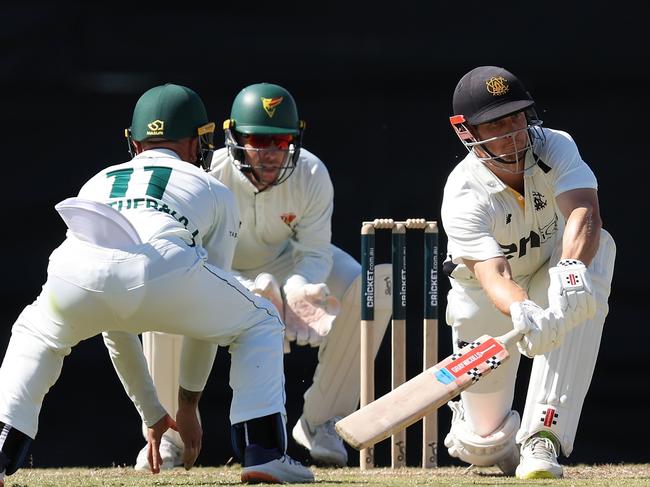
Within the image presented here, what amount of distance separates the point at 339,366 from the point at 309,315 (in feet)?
1.14

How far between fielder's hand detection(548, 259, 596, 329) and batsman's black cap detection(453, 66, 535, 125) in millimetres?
430

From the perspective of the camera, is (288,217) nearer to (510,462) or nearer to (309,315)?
(309,315)

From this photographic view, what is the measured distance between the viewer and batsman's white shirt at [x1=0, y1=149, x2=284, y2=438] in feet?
9.73

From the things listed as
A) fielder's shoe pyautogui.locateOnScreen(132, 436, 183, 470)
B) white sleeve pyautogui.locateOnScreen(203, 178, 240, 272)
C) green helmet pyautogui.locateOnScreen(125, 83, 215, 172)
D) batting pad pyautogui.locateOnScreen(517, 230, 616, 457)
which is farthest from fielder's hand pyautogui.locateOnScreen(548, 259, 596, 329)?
fielder's shoe pyautogui.locateOnScreen(132, 436, 183, 470)

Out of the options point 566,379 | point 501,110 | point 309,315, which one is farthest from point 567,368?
point 309,315

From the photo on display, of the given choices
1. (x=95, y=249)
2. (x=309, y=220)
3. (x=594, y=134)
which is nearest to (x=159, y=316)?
(x=95, y=249)

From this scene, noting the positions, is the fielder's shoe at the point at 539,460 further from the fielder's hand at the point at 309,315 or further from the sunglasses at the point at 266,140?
the sunglasses at the point at 266,140

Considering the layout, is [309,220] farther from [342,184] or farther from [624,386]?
[624,386]

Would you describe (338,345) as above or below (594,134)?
below

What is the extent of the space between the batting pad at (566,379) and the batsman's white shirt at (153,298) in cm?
73

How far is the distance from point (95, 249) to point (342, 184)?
1.86 m

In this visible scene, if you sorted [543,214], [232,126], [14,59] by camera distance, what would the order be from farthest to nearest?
[14,59], [232,126], [543,214]

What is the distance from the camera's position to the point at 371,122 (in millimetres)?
4715

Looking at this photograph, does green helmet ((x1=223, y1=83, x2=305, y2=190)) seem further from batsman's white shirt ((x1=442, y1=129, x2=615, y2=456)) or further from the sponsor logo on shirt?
batsman's white shirt ((x1=442, y1=129, x2=615, y2=456))
